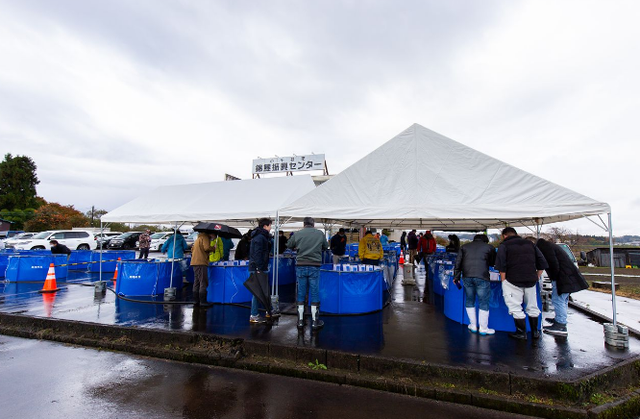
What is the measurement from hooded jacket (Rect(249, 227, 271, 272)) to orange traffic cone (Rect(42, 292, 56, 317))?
16.0 feet

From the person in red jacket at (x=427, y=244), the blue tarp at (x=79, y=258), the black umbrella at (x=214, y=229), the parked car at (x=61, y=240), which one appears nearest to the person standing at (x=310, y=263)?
the black umbrella at (x=214, y=229)

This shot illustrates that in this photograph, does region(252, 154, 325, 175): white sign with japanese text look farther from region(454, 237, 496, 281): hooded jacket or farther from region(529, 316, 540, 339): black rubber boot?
region(529, 316, 540, 339): black rubber boot

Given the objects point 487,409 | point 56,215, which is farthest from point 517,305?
point 56,215

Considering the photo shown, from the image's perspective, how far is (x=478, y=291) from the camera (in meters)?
5.44

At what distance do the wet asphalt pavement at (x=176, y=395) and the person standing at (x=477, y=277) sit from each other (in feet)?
6.97

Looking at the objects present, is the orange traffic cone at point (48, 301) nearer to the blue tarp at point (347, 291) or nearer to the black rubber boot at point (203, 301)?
the black rubber boot at point (203, 301)

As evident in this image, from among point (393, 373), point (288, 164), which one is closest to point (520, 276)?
point (393, 373)

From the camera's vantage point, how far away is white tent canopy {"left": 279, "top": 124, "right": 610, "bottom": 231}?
5312 millimetres

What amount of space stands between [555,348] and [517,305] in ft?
2.55

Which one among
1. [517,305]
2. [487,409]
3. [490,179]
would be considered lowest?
[487,409]

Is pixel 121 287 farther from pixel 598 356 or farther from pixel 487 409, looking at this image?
pixel 598 356

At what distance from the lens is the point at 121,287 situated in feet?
28.4

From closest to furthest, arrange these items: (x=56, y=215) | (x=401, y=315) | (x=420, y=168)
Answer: (x=420, y=168) < (x=401, y=315) < (x=56, y=215)

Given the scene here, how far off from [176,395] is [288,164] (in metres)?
31.1
